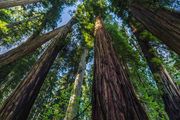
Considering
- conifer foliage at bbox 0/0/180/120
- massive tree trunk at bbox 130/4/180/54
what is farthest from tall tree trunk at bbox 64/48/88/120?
massive tree trunk at bbox 130/4/180/54

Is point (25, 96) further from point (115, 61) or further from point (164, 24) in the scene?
point (164, 24)

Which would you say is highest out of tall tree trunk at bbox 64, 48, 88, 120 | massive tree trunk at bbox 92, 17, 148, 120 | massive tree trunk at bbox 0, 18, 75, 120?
tall tree trunk at bbox 64, 48, 88, 120

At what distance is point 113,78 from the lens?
304 centimetres

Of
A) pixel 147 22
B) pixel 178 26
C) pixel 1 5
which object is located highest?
pixel 1 5

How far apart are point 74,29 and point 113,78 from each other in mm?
8307

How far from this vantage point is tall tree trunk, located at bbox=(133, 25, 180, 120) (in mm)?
5176

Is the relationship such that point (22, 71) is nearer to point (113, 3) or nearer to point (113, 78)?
point (113, 3)

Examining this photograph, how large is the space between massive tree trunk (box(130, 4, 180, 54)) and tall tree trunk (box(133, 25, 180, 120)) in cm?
141

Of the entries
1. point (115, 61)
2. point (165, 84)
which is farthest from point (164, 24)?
point (165, 84)

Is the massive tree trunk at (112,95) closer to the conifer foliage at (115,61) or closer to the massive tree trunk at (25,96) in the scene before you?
the conifer foliage at (115,61)

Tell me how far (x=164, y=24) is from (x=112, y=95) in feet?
7.27

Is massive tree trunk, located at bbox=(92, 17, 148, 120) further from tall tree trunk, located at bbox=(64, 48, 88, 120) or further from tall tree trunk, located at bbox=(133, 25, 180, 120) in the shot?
tall tree trunk, located at bbox=(64, 48, 88, 120)

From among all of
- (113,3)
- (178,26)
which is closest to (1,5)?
(113,3)

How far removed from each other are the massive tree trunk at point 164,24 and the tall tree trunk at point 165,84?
141 cm
